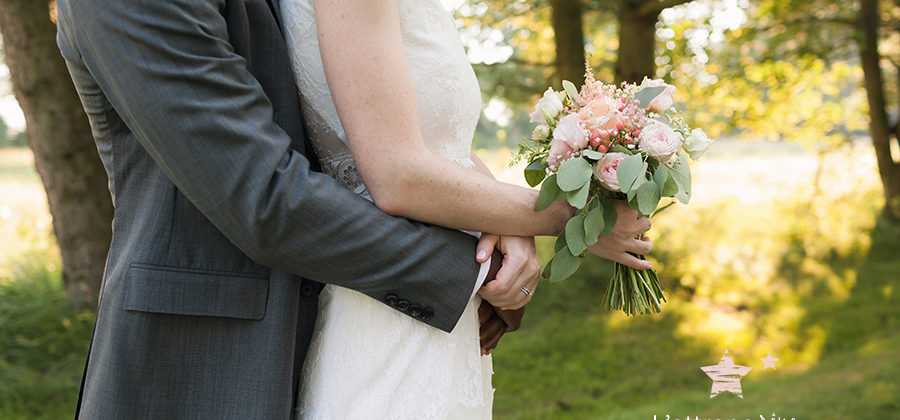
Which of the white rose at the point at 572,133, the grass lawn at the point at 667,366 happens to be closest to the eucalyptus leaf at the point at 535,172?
the white rose at the point at 572,133

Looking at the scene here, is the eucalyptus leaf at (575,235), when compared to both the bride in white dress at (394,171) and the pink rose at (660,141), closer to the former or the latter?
the bride in white dress at (394,171)

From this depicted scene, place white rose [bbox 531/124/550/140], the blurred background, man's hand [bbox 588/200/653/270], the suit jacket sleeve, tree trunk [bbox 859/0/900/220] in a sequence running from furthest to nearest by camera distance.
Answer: tree trunk [bbox 859/0/900/220]
the blurred background
white rose [bbox 531/124/550/140]
man's hand [bbox 588/200/653/270]
the suit jacket sleeve

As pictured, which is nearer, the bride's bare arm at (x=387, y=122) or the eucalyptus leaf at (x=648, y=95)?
the bride's bare arm at (x=387, y=122)

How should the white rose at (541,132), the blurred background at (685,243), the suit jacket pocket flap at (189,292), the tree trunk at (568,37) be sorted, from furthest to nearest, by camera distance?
the tree trunk at (568,37) < the blurred background at (685,243) < the white rose at (541,132) < the suit jacket pocket flap at (189,292)

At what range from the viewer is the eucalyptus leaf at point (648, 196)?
145 centimetres

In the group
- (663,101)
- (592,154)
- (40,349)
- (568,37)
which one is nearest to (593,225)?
(592,154)

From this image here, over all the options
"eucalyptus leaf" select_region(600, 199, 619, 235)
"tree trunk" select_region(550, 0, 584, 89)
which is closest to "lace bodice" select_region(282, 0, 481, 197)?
"eucalyptus leaf" select_region(600, 199, 619, 235)

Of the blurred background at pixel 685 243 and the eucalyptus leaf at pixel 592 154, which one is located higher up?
the blurred background at pixel 685 243

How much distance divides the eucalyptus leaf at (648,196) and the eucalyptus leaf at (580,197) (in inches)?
4.6

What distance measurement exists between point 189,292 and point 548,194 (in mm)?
747

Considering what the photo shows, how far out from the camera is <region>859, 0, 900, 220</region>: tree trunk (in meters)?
8.84

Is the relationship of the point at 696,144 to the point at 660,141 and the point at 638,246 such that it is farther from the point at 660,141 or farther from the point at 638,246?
the point at 638,246

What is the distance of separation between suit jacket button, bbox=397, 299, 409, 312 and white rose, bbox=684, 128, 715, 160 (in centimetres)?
76

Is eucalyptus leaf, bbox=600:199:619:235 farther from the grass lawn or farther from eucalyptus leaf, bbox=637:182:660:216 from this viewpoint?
the grass lawn
